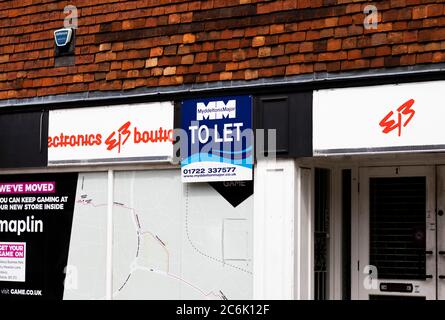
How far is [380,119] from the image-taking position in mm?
8812

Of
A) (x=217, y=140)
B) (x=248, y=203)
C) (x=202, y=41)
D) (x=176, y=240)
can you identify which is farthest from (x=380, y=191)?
(x=202, y=41)

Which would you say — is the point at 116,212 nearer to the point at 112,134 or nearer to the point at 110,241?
the point at 110,241

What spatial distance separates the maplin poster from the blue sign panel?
1777 millimetres

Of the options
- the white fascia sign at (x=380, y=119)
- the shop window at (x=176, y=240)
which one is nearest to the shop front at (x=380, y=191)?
the white fascia sign at (x=380, y=119)

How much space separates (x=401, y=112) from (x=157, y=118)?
291cm

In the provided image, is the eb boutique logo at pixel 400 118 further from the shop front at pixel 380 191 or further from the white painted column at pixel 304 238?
the white painted column at pixel 304 238

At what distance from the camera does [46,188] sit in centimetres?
1109

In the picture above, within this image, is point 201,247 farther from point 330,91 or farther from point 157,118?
point 330,91

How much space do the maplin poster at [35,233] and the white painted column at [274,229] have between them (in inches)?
104

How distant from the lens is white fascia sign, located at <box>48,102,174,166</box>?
1012 cm

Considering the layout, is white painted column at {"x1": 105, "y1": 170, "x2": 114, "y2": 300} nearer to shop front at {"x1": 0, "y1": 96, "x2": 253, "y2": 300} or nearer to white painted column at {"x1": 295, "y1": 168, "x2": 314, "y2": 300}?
shop front at {"x1": 0, "y1": 96, "x2": 253, "y2": 300}

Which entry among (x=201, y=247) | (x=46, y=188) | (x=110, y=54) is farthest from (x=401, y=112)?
(x=46, y=188)

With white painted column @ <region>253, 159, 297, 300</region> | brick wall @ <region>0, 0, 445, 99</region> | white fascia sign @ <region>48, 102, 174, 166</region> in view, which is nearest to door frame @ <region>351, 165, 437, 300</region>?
white painted column @ <region>253, 159, 297, 300</region>

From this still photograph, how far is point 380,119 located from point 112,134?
3332mm
